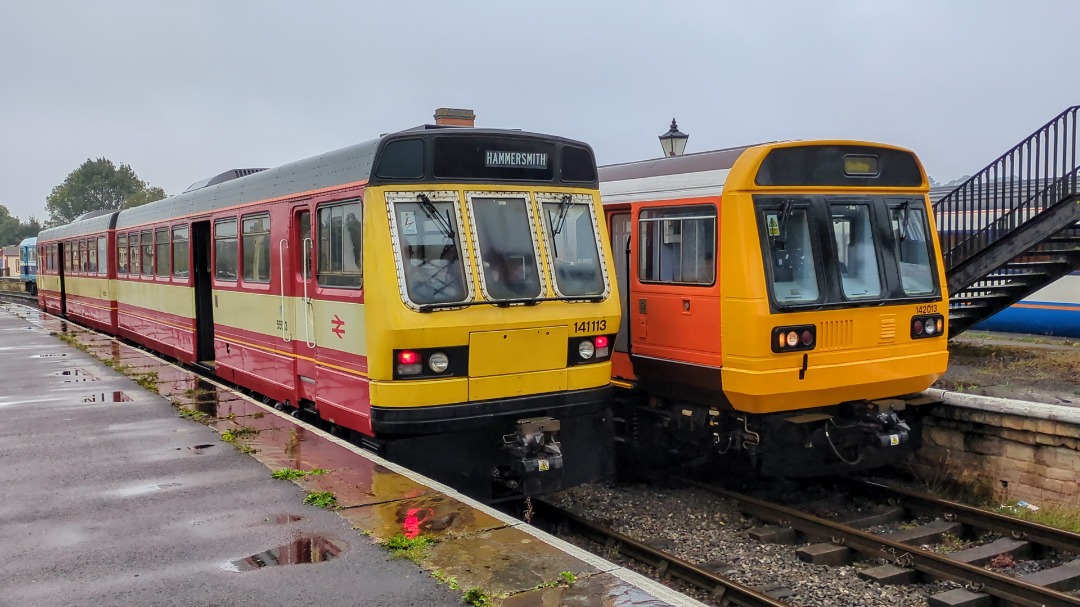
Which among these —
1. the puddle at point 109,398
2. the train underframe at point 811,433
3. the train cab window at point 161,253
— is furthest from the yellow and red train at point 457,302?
the train cab window at point 161,253

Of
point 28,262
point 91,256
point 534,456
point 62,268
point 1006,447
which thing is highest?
point 91,256

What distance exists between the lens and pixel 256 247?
9828 millimetres

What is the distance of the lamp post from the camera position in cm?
1277

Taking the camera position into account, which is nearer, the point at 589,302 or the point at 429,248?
the point at 429,248

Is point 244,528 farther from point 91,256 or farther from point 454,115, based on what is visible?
point 91,256

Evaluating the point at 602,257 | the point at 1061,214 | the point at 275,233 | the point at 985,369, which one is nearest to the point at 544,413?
the point at 602,257

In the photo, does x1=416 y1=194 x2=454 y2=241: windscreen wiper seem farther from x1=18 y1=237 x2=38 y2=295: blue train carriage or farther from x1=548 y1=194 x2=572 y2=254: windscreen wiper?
x1=18 y1=237 x2=38 y2=295: blue train carriage

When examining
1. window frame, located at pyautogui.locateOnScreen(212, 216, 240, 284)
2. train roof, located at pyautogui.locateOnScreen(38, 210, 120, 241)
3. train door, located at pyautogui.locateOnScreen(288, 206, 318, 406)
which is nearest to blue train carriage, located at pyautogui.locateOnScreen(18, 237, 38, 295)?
train roof, located at pyautogui.locateOnScreen(38, 210, 120, 241)

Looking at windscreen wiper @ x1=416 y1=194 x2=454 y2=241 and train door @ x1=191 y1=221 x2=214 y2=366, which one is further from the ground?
windscreen wiper @ x1=416 y1=194 x2=454 y2=241

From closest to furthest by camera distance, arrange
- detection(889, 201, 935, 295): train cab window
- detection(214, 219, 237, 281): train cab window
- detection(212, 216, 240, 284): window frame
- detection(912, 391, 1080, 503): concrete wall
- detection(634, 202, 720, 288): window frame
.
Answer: detection(634, 202, 720, 288): window frame → detection(912, 391, 1080, 503): concrete wall → detection(889, 201, 935, 295): train cab window → detection(212, 216, 240, 284): window frame → detection(214, 219, 237, 281): train cab window

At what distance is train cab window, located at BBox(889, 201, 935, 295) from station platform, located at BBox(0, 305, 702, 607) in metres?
4.70

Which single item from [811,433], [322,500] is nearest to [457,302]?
[322,500]

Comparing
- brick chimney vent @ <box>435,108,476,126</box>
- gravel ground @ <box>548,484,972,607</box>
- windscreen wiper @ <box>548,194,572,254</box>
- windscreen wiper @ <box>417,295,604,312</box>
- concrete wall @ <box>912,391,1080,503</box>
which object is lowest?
gravel ground @ <box>548,484,972,607</box>

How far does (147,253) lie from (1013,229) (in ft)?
42.5
